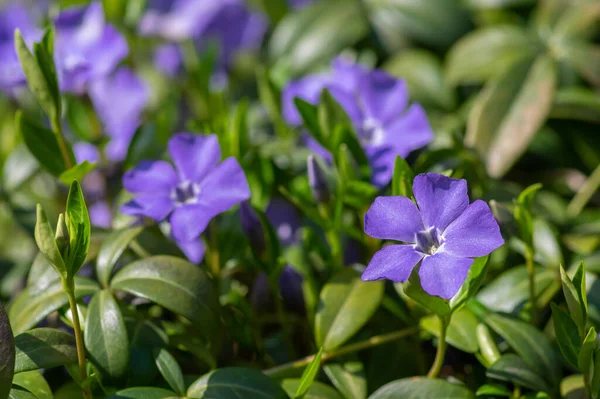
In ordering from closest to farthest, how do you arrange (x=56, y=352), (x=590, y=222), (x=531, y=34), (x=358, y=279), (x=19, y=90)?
(x=56, y=352)
(x=358, y=279)
(x=590, y=222)
(x=531, y=34)
(x=19, y=90)

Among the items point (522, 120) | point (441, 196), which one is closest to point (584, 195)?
point (522, 120)

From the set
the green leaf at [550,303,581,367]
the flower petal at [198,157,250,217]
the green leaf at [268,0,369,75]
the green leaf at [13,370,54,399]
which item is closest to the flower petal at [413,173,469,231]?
the green leaf at [550,303,581,367]

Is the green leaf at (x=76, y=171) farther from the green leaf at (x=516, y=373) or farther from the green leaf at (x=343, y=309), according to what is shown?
the green leaf at (x=516, y=373)

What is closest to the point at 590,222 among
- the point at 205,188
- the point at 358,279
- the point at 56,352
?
the point at 358,279

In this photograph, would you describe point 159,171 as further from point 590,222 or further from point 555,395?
point 590,222

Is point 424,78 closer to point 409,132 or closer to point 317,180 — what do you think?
point 409,132

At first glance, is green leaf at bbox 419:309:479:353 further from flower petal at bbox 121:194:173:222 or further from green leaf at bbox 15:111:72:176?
green leaf at bbox 15:111:72:176
